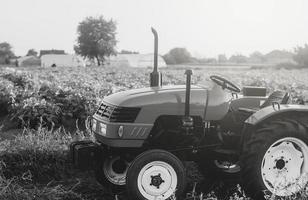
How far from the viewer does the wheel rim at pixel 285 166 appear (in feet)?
15.0

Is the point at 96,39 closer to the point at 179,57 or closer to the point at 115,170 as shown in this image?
the point at 179,57

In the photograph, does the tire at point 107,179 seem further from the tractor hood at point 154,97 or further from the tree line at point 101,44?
the tree line at point 101,44

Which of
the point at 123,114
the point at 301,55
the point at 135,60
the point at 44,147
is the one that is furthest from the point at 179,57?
the point at 123,114

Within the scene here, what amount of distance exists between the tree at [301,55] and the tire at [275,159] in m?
41.9

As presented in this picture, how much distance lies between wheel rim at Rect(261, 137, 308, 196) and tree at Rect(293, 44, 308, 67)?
41.9 m

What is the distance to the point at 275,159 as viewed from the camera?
4637 mm

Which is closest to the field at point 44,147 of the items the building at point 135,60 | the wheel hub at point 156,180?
the wheel hub at point 156,180

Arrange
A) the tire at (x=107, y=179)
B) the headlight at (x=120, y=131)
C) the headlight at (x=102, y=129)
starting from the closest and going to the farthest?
the headlight at (x=120, y=131)
the headlight at (x=102, y=129)
the tire at (x=107, y=179)

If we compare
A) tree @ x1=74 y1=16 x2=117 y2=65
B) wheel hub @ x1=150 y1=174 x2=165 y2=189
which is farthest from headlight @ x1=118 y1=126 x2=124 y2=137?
tree @ x1=74 y1=16 x2=117 y2=65

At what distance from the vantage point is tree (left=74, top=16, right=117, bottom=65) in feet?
213

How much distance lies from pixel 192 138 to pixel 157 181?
2.18 ft

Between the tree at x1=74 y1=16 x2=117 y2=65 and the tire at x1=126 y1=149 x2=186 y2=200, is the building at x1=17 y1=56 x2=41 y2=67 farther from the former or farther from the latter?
the tire at x1=126 y1=149 x2=186 y2=200

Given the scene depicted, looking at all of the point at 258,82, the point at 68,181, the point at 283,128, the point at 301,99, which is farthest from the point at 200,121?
the point at 258,82

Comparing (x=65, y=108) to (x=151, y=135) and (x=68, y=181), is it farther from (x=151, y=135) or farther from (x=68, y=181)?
(x=151, y=135)
